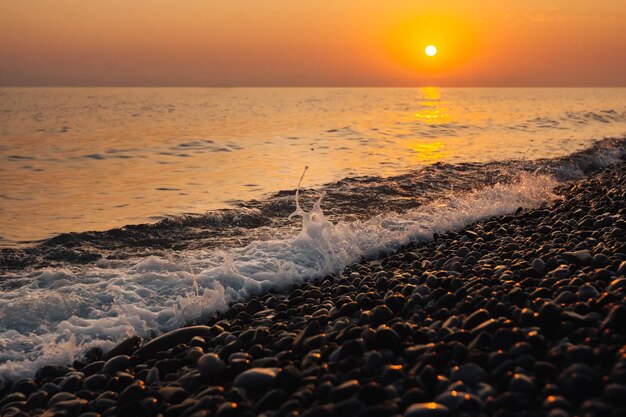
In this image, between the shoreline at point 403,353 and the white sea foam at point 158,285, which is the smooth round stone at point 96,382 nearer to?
the shoreline at point 403,353

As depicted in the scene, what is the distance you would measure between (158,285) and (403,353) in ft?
16.0

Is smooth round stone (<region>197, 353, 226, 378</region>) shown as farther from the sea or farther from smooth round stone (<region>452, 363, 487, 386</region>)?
the sea

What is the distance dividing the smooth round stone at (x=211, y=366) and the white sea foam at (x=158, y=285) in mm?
2203

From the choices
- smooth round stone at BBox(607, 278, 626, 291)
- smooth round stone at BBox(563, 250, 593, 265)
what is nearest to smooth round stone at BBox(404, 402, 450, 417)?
smooth round stone at BBox(607, 278, 626, 291)

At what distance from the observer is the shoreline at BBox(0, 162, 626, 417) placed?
11.4 ft

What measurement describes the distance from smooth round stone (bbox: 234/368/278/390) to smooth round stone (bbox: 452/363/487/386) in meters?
1.36

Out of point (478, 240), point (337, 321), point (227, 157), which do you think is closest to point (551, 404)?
point (337, 321)

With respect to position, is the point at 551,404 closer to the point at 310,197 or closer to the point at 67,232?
the point at 67,232

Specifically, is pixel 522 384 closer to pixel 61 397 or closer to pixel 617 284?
pixel 617 284

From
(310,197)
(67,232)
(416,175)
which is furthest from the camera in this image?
(416,175)

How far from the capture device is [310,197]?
15.5m

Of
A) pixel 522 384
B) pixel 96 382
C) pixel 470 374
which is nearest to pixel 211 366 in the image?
pixel 96 382

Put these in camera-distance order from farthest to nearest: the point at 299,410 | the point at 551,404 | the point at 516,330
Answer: the point at 516,330, the point at 299,410, the point at 551,404

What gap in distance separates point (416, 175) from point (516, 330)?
1458 cm
